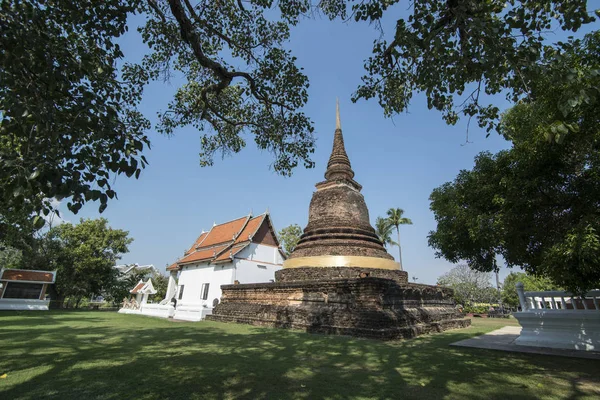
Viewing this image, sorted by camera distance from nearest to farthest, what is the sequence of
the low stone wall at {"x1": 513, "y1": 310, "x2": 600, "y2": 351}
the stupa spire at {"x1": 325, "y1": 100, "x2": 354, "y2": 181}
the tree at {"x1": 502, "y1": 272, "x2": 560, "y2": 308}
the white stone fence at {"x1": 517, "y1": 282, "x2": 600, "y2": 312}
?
the low stone wall at {"x1": 513, "y1": 310, "x2": 600, "y2": 351}
the white stone fence at {"x1": 517, "y1": 282, "x2": 600, "y2": 312}
the stupa spire at {"x1": 325, "y1": 100, "x2": 354, "y2": 181}
the tree at {"x1": 502, "y1": 272, "x2": 560, "y2": 308}

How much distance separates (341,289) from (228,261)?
12182 mm

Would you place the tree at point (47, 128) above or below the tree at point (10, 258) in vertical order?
below

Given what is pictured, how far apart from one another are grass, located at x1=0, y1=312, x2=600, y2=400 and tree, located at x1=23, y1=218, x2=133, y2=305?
23.1 m

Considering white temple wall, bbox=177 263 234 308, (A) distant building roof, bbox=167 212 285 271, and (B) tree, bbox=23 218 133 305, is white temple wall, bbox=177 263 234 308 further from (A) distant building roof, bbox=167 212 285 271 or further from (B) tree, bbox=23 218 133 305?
(B) tree, bbox=23 218 133 305

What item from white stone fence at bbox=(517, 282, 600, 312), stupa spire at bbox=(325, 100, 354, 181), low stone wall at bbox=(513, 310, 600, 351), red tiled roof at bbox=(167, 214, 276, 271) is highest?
stupa spire at bbox=(325, 100, 354, 181)

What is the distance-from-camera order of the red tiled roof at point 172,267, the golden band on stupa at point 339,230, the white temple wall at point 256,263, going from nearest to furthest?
the golden band on stupa at point 339,230 → the white temple wall at point 256,263 → the red tiled roof at point 172,267

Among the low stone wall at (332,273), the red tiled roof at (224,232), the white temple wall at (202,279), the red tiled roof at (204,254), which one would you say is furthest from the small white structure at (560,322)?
the red tiled roof at (224,232)

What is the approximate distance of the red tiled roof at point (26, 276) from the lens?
21591mm

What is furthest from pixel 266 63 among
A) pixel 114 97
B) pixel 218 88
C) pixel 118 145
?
pixel 118 145

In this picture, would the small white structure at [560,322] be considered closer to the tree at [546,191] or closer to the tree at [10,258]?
the tree at [546,191]

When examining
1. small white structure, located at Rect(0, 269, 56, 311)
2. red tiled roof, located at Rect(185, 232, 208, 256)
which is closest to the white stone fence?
red tiled roof, located at Rect(185, 232, 208, 256)

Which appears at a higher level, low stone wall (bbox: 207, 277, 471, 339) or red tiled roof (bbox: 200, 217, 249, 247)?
red tiled roof (bbox: 200, 217, 249, 247)

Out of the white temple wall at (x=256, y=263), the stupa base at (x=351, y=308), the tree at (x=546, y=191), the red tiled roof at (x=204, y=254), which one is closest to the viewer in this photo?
the tree at (x=546, y=191)

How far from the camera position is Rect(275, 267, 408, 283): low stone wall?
11688mm
